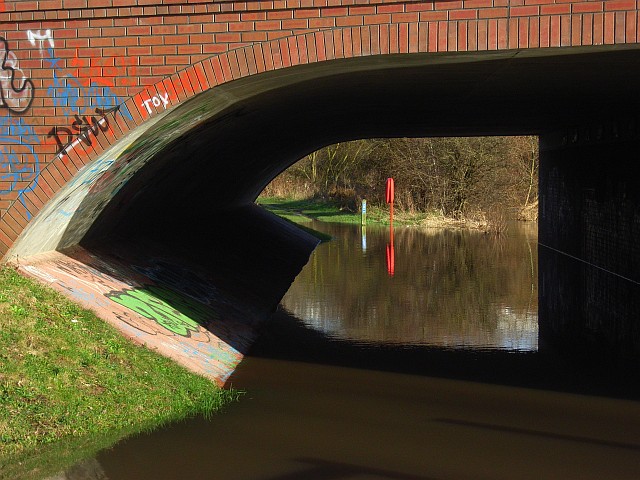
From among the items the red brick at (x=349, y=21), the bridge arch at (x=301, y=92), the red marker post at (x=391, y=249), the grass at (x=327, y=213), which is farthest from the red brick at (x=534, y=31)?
the grass at (x=327, y=213)

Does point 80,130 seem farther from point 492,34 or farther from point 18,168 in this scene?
point 492,34

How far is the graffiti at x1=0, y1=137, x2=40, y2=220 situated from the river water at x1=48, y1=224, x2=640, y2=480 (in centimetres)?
302

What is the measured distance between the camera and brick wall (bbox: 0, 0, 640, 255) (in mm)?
8195

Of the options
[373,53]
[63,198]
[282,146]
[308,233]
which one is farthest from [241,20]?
[308,233]

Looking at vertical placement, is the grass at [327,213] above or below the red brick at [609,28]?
below

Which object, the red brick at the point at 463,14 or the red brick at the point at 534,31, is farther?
the red brick at the point at 463,14

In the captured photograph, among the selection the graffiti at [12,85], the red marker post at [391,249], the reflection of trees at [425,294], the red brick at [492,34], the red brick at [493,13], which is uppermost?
the red brick at [493,13]

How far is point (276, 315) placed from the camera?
1426 cm

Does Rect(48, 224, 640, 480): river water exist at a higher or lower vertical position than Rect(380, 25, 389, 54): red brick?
lower

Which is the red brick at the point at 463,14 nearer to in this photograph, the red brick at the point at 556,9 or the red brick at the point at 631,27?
the red brick at the point at 556,9

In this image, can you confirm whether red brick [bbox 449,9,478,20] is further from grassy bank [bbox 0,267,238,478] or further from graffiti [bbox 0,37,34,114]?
graffiti [bbox 0,37,34,114]

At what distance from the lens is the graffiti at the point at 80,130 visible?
30.0ft

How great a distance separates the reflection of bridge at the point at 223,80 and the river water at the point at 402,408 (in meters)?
1.67

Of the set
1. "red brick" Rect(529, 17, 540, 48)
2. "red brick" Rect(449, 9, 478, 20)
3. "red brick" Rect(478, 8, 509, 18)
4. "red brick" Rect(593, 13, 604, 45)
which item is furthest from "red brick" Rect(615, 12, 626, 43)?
"red brick" Rect(449, 9, 478, 20)
